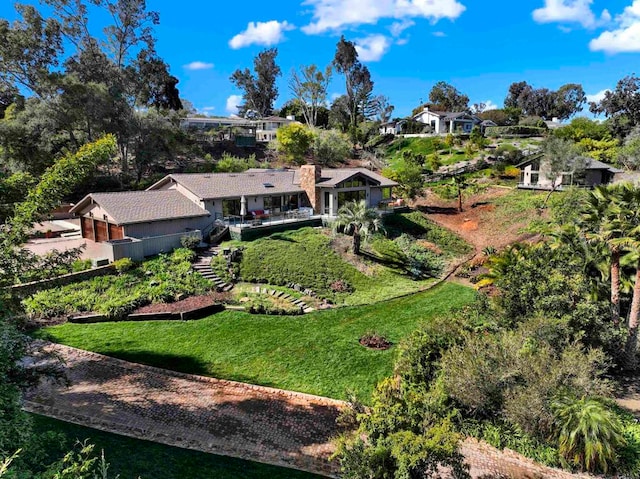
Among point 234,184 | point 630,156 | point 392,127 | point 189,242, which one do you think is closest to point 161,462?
point 189,242

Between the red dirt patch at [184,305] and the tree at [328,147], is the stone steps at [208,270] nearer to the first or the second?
the red dirt patch at [184,305]

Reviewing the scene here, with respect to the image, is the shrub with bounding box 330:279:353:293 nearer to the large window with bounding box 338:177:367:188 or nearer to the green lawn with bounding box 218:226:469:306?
the green lawn with bounding box 218:226:469:306

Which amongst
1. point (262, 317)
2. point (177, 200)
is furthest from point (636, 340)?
point (177, 200)

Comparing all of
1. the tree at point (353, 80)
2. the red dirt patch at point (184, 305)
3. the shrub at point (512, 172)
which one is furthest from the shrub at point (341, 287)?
the tree at point (353, 80)

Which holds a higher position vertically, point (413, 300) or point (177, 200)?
point (177, 200)

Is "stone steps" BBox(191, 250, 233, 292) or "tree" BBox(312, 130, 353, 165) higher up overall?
"tree" BBox(312, 130, 353, 165)

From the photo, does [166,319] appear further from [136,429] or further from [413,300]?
[413,300]

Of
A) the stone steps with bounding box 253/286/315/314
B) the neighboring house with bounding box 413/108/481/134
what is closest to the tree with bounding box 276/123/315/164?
the stone steps with bounding box 253/286/315/314
